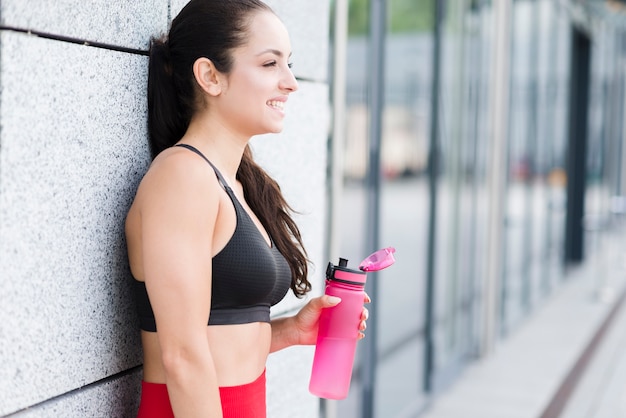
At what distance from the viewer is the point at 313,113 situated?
259 centimetres

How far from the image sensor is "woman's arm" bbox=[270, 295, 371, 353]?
181 centimetres

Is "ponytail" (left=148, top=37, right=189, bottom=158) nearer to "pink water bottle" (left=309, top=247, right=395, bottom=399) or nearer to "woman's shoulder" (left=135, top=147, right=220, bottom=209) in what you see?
"woman's shoulder" (left=135, top=147, right=220, bottom=209)

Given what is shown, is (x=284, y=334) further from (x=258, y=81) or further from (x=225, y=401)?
(x=258, y=81)

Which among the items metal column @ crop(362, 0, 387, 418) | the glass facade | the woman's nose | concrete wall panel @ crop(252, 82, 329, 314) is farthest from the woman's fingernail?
metal column @ crop(362, 0, 387, 418)

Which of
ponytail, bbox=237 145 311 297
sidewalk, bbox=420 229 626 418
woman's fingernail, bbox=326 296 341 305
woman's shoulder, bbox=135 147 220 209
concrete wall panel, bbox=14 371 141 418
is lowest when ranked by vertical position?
sidewalk, bbox=420 229 626 418

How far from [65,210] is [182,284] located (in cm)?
30

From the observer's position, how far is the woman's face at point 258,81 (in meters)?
1.56

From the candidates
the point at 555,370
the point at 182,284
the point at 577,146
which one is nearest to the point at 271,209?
the point at 182,284

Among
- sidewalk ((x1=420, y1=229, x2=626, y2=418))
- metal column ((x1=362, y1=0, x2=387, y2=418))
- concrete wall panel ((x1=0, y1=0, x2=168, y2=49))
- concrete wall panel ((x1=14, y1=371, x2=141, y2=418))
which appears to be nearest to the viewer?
concrete wall panel ((x1=0, y1=0, x2=168, y2=49))

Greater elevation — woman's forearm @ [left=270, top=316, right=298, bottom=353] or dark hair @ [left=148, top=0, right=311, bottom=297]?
dark hair @ [left=148, top=0, right=311, bottom=297]

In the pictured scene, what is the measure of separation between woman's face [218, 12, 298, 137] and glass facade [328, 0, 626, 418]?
5.24 ft

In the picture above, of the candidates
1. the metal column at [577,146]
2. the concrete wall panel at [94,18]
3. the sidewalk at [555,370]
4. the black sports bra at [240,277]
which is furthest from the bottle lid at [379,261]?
the metal column at [577,146]

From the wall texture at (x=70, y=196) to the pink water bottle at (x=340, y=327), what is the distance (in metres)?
0.42

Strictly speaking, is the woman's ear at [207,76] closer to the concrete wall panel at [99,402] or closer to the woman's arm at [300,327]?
the woman's arm at [300,327]
